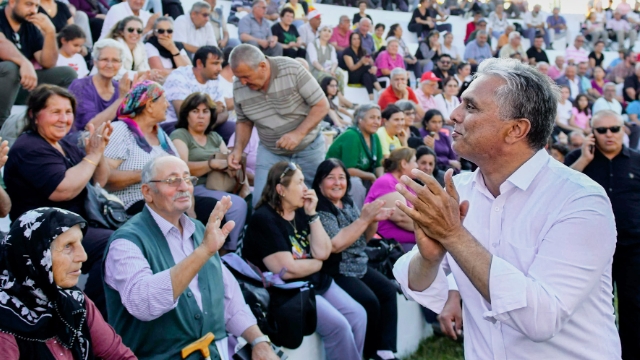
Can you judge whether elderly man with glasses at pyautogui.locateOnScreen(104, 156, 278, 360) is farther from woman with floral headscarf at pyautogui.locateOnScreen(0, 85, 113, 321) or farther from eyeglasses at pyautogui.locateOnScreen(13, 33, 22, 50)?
eyeglasses at pyautogui.locateOnScreen(13, 33, 22, 50)

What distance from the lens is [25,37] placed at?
575cm

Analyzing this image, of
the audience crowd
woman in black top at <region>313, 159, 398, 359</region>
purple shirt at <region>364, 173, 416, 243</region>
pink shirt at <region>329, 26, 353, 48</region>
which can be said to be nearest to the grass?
the audience crowd

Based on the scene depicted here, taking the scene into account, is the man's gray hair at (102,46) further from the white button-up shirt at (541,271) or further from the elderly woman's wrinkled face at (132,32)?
the white button-up shirt at (541,271)

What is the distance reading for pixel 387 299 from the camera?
5.06m

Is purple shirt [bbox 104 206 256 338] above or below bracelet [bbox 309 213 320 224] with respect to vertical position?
above

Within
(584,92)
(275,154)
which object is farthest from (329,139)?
(584,92)

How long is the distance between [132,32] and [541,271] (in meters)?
5.89

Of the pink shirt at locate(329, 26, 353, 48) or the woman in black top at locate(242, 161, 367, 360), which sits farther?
the pink shirt at locate(329, 26, 353, 48)

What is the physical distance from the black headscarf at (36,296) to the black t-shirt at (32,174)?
42.1 inches

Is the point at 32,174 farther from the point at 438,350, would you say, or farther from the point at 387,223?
the point at 438,350

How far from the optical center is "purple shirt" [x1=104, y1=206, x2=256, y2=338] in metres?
3.02

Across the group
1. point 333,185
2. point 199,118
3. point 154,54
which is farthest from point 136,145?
point 154,54

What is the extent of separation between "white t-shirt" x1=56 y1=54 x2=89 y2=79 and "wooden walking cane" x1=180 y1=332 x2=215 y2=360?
389 cm

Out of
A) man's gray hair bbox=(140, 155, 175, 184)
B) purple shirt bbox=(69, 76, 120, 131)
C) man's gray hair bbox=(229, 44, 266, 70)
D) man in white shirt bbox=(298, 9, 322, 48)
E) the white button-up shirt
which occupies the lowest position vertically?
man in white shirt bbox=(298, 9, 322, 48)
